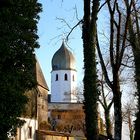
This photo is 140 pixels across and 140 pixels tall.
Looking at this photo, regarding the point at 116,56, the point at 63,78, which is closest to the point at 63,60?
the point at 63,78

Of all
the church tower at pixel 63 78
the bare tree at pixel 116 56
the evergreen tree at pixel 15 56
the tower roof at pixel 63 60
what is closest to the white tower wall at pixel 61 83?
the church tower at pixel 63 78

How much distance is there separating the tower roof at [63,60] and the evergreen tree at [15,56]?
3271 inches

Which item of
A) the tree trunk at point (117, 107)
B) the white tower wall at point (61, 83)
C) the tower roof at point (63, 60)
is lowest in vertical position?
the tree trunk at point (117, 107)

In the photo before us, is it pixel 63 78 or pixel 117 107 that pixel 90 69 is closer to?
pixel 117 107

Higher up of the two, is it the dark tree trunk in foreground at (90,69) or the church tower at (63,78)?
the church tower at (63,78)

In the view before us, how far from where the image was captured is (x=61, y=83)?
12531 cm

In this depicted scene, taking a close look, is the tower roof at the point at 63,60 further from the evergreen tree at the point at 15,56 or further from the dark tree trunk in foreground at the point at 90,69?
the dark tree trunk in foreground at the point at 90,69

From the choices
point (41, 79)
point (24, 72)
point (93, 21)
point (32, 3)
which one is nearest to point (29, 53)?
point (24, 72)

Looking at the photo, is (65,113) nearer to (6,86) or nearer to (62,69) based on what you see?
(62,69)

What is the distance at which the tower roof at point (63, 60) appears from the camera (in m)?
114

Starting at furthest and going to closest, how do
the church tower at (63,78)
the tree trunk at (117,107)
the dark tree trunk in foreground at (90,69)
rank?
the church tower at (63,78)
the tree trunk at (117,107)
the dark tree trunk in foreground at (90,69)

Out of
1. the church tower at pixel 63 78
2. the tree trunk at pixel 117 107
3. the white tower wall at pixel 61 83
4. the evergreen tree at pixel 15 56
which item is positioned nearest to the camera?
the tree trunk at pixel 117 107

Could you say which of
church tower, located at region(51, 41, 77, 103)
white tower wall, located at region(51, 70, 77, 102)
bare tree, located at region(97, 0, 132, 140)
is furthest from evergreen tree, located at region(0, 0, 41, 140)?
white tower wall, located at region(51, 70, 77, 102)

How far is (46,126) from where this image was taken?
200 ft
